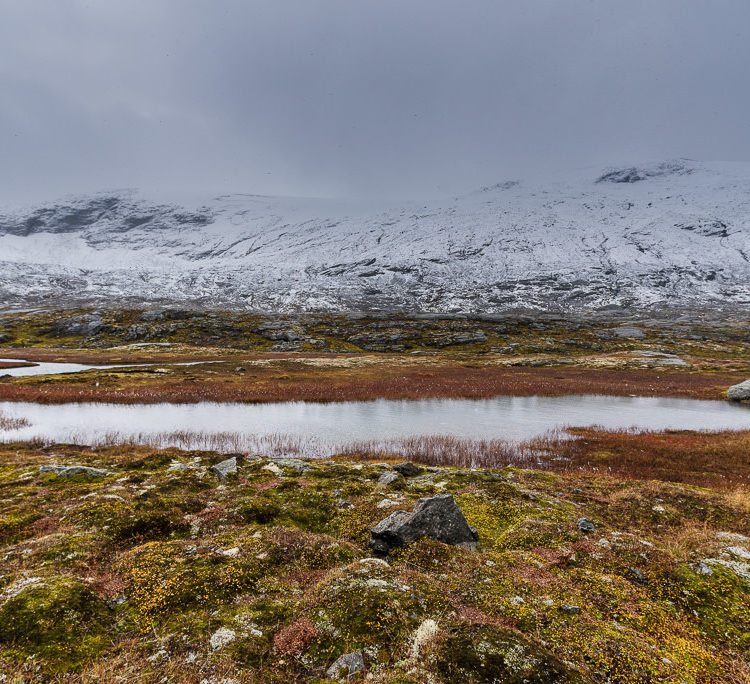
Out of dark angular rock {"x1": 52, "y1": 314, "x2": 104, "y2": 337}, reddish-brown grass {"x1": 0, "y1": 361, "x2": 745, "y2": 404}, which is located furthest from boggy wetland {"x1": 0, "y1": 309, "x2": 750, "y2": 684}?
dark angular rock {"x1": 52, "y1": 314, "x2": 104, "y2": 337}

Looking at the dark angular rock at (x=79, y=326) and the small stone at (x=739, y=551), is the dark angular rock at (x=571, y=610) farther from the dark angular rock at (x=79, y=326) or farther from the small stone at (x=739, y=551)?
the dark angular rock at (x=79, y=326)

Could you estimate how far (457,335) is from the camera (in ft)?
504

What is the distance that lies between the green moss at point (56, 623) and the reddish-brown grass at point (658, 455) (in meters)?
24.3

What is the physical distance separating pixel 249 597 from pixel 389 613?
2.76 m

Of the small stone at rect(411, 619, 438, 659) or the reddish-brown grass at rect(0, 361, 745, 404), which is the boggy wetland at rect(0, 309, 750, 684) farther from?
the reddish-brown grass at rect(0, 361, 745, 404)

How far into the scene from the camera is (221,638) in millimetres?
5828

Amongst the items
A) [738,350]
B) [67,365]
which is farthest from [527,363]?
[67,365]

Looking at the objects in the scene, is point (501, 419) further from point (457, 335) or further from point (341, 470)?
point (457, 335)

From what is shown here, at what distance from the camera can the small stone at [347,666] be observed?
5.23 meters

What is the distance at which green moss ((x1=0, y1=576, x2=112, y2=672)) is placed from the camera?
5.40m

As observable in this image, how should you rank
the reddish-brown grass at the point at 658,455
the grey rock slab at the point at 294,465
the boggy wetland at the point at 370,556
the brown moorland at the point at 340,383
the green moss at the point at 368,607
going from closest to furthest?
the boggy wetland at the point at 370,556 → the green moss at the point at 368,607 → the grey rock slab at the point at 294,465 → the reddish-brown grass at the point at 658,455 → the brown moorland at the point at 340,383

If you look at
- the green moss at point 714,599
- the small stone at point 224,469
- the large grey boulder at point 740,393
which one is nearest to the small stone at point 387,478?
the small stone at point 224,469

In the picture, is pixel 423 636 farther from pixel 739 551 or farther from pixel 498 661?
pixel 739 551

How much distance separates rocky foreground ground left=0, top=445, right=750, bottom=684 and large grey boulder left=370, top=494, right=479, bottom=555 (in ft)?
0.18
